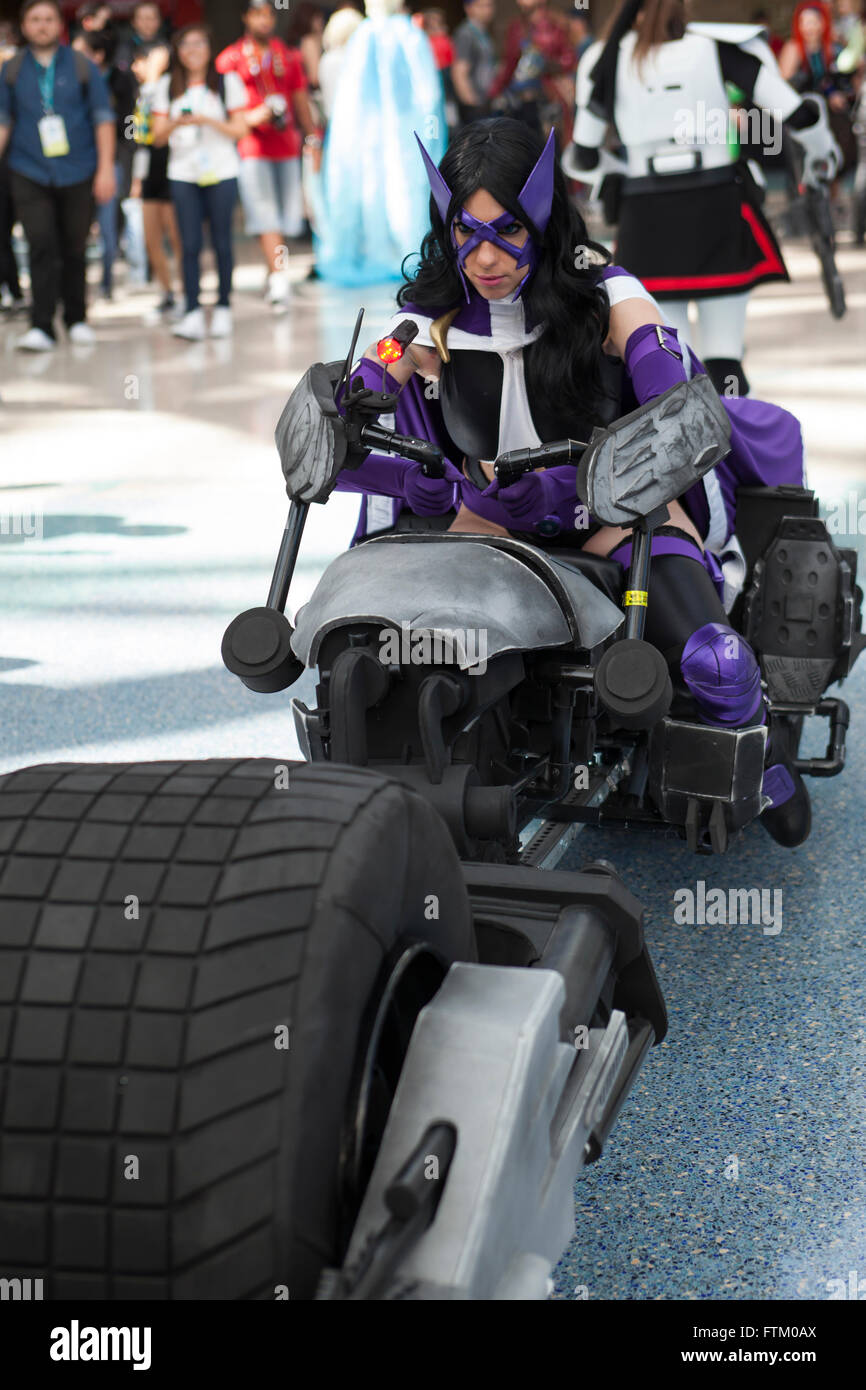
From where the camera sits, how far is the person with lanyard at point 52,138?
29.3 feet

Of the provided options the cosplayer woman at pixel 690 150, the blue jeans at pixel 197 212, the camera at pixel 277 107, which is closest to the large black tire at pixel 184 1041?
the cosplayer woman at pixel 690 150

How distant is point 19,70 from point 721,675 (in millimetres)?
7994

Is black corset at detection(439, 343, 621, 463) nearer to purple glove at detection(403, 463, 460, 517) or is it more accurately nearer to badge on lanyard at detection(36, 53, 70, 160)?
purple glove at detection(403, 463, 460, 517)

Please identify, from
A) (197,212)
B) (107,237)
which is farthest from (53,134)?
(107,237)

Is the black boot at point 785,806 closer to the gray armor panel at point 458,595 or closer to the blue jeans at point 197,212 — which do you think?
the gray armor panel at point 458,595

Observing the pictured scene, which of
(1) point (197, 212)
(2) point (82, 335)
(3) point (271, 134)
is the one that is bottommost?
(2) point (82, 335)

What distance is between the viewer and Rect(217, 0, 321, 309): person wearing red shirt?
35.8ft

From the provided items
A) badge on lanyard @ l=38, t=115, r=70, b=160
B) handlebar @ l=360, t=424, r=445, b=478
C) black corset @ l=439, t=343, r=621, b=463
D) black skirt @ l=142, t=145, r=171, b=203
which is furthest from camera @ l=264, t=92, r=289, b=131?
handlebar @ l=360, t=424, r=445, b=478

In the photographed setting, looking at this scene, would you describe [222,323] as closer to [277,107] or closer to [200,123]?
[200,123]

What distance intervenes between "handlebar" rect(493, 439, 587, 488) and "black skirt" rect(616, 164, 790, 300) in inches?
123

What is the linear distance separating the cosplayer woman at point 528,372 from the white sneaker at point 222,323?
7673 mm

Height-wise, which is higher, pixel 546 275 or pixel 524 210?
pixel 524 210

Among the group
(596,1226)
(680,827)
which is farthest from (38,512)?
(596,1226)

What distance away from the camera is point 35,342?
31.4 feet
